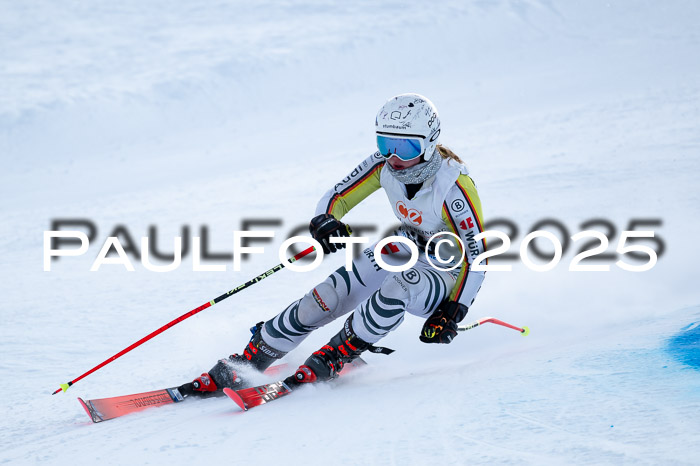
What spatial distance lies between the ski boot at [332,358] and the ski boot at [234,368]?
0.23 m

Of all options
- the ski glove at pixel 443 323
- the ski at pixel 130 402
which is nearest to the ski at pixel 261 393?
the ski at pixel 130 402

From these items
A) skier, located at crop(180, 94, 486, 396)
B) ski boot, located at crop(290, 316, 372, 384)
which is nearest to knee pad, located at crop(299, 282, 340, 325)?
skier, located at crop(180, 94, 486, 396)

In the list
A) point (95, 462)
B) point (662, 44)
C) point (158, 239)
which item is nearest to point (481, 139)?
point (158, 239)

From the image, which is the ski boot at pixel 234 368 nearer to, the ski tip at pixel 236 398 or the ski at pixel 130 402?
the ski at pixel 130 402

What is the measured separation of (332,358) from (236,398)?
54 centimetres

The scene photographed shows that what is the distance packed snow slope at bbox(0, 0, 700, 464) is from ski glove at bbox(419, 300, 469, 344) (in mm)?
235

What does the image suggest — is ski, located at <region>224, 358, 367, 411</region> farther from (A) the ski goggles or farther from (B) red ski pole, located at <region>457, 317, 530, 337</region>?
(A) the ski goggles

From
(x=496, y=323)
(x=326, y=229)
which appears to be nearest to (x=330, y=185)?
(x=496, y=323)

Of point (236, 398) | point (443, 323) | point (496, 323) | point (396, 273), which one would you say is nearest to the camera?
point (236, 398)

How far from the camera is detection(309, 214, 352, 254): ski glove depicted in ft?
12.3

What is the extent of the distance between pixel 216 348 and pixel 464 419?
5.85 feet

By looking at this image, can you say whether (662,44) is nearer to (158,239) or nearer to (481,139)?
(481,139)

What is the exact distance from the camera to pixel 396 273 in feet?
11.7

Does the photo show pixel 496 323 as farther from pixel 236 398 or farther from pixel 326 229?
pixel 236 398
